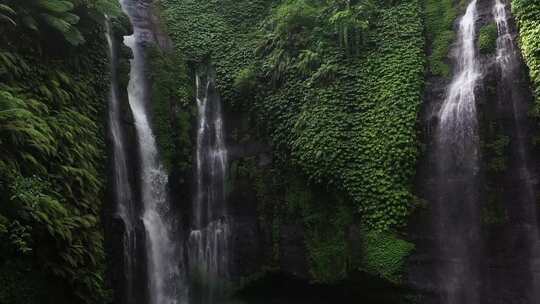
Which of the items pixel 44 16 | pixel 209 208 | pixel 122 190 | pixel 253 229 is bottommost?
pixel 253 229

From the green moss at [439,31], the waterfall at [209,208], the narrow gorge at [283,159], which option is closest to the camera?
the narrow gorge at [283,159]

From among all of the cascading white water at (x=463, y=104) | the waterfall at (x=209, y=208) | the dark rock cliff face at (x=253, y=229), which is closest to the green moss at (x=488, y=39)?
the cascading white water at (x=463, y=104)

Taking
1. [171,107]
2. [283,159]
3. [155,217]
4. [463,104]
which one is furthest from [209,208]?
[463,104]

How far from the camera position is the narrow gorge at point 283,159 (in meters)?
8.51

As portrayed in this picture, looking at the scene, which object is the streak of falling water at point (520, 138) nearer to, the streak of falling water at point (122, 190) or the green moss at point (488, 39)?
the green moss at point (488, 39)

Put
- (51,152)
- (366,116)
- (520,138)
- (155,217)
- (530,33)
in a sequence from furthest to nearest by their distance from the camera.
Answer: (155,217)
(366,116)
(530,33)
(520,138)
(51,152)

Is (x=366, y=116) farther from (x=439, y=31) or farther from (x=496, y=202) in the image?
(x=496, y=202)

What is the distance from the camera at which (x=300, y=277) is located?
11.2 m

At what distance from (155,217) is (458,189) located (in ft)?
25.4

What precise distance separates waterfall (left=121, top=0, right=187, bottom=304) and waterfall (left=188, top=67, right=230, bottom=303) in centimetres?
54

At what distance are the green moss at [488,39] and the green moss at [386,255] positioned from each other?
525 centimetres

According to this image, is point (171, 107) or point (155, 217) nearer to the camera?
point (155, 217)

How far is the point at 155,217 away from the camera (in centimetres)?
1186

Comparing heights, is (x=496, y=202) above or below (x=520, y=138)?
below
